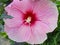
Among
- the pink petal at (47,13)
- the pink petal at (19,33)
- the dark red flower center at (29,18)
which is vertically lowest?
the pink petal at (19,33)

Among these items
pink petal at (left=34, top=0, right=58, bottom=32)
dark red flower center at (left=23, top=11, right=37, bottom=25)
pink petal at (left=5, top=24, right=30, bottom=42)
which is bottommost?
pink petal at (left=5, top=24, right=30, bottom=42)

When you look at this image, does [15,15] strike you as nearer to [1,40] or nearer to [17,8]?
[17,8]

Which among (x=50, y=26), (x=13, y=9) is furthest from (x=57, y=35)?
(x=13, y=9)

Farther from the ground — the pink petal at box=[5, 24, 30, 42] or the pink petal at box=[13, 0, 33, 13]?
the pink petal at box=[13, 0, 33, 13]

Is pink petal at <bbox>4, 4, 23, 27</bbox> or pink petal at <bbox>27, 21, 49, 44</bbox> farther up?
pink petal at <bbox>4, 4, 23, 27</bbox>
